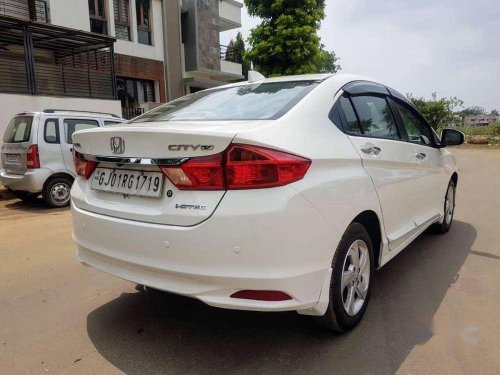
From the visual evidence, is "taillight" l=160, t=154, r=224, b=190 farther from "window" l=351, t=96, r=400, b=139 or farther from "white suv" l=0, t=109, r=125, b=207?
"white suv" l=0, t=109, r=125, b=207

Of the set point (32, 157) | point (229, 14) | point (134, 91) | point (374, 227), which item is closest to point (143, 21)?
point (134, 91)

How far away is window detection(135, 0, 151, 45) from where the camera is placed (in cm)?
2062

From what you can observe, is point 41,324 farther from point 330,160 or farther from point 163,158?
point 330,160

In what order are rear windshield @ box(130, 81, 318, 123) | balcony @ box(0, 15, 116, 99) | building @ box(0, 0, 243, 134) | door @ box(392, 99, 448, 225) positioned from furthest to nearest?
building @ box(0, 0, 243, 134), balcony @ box(0, 15, 116, 99), door @ box(392, 99, 448, 225), rear windshield @ box(130, 81, 318, 123)

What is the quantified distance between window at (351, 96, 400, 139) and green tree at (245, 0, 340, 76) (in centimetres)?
1520

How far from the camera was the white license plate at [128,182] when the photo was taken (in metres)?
2.43

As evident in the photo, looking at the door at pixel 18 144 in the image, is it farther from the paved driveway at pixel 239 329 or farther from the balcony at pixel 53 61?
the balcony at pixel 53 61

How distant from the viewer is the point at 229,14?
26469 mm

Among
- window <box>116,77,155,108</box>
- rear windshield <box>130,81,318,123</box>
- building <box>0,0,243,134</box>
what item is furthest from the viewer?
window <box>116,77,155,108</box>

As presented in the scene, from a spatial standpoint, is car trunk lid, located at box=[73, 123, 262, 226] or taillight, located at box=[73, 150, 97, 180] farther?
taillight, located at box=[73, 150, 97, 180]

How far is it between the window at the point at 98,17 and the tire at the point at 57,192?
41.4ft

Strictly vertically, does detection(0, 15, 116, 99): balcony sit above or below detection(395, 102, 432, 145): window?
above

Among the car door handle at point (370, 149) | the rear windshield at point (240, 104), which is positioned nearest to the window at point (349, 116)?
the car door handle at point (370, 149)

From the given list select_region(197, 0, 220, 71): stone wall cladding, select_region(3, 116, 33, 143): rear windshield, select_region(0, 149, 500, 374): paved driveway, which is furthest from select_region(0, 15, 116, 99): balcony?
select_region(0, 149, 500, 374): paved driveway
